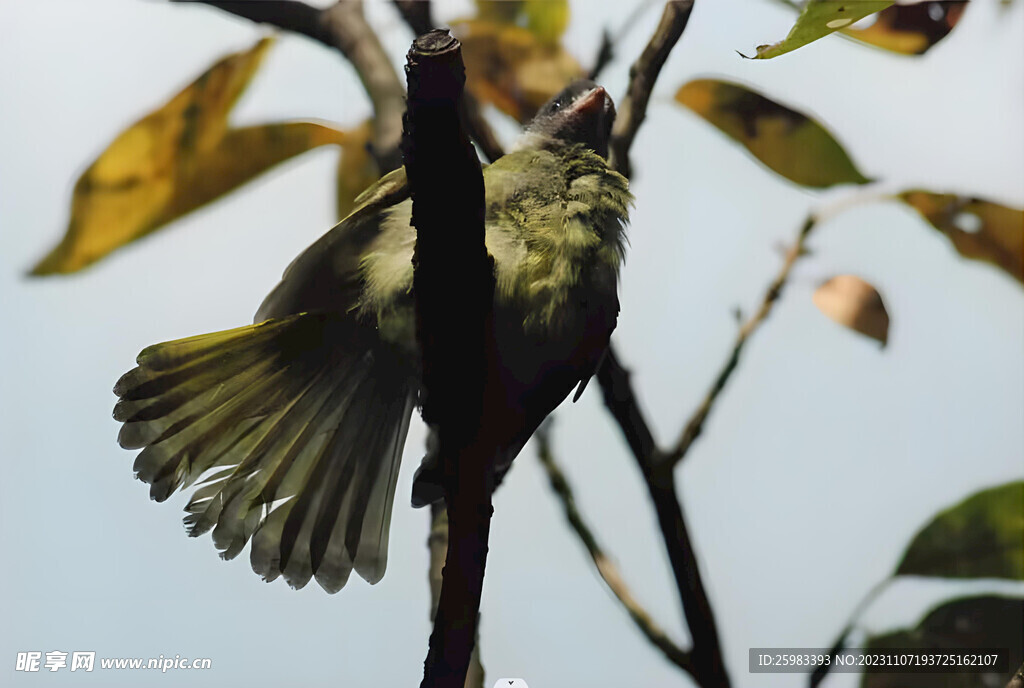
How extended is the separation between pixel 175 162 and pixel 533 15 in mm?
585

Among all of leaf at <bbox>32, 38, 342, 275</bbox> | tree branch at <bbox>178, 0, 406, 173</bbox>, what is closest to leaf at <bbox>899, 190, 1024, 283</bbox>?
tree branch at <bbox>178, 0, 406, 173</bbox>

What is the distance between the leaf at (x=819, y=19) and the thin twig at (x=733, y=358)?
742mm

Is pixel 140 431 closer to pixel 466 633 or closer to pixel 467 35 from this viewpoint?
pixel 466 633

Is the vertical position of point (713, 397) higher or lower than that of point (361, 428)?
lower

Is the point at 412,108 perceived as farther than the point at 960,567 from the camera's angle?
No

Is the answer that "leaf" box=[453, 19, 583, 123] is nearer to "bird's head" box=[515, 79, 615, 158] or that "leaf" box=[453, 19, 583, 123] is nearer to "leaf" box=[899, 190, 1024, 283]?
"bird's head" box=[515, 79, 615, 158]

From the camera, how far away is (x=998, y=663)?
1.19 m

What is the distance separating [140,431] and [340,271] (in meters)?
0.29

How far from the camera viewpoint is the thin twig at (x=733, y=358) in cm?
119

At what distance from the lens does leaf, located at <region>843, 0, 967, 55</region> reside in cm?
124

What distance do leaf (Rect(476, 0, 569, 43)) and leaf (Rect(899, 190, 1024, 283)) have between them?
1.91 ft

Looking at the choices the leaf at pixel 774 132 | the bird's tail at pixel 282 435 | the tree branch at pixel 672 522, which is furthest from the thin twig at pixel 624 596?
the leaf at pixel 774 132

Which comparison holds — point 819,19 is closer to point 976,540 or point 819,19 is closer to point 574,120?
point 574,120

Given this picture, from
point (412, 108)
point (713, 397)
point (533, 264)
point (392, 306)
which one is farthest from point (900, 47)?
point (412, 108)
